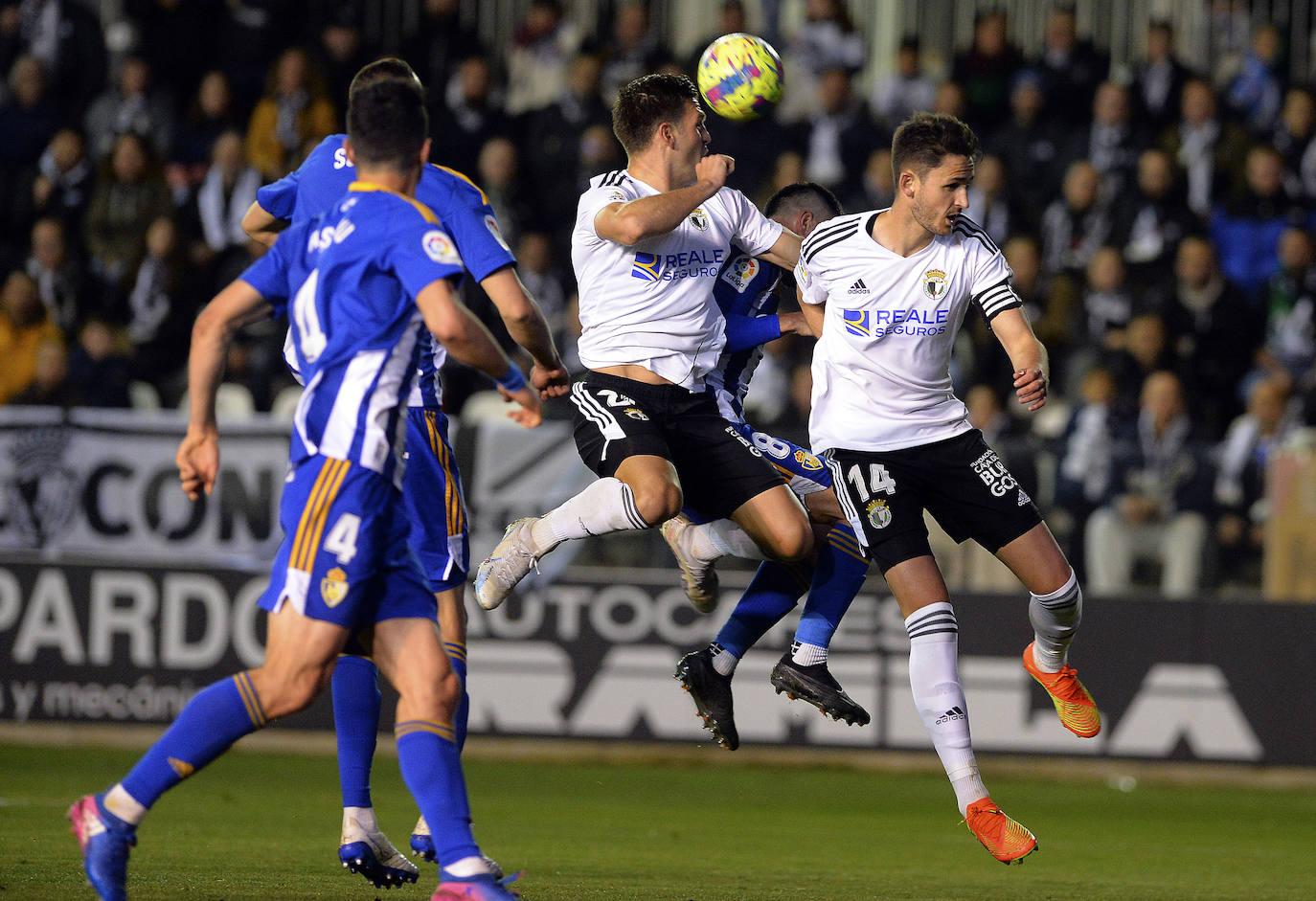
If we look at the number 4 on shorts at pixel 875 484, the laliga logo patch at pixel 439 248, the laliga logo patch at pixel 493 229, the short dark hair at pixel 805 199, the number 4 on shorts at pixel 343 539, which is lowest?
the number 4 on shorts at pixel 875 484

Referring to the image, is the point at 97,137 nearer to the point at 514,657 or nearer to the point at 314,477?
the point at 514,657

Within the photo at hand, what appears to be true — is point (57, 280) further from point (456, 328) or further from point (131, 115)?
Answer: point (456, 328)

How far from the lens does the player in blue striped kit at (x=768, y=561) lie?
7.41m

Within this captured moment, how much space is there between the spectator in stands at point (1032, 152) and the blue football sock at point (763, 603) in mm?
7709

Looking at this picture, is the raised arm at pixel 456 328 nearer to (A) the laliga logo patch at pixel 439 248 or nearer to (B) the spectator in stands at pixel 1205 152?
(A) the laliga logo patch at pixel 439 248

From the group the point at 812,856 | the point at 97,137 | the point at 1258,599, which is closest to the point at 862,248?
the point at 812,856

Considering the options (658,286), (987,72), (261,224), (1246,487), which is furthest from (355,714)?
(987,72)

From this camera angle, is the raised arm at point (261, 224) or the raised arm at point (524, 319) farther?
the raised arm at point (261, 224)

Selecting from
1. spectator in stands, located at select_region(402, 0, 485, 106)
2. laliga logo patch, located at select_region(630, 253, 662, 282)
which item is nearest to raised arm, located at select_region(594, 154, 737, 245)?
laliga logo patch, located at select_region(630, 253, 662, 282)

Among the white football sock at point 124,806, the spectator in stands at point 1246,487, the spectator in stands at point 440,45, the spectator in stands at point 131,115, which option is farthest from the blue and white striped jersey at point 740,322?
the spectator in stands at point 131,115

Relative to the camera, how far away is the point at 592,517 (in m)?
7.46

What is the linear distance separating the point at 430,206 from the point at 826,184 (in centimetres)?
917

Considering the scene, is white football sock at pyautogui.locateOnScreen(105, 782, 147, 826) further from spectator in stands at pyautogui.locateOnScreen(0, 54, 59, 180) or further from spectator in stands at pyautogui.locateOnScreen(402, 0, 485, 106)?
spectator in stands at pyautogui.locateOnScreen(402, 0, 485, 106)

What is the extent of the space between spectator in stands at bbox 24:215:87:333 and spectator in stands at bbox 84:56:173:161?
49.6 inches
